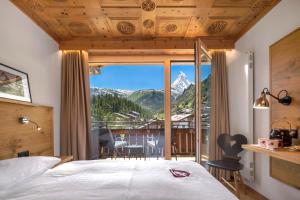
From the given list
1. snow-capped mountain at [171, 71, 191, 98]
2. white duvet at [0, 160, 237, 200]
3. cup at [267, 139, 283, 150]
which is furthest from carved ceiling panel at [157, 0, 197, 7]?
white duvet at [0, 160, 237, 200]

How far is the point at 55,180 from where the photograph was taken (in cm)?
181

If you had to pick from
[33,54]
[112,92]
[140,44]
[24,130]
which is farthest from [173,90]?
[24,130]

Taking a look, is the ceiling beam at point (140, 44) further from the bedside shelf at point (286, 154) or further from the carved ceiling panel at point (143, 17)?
the bedside shelf at point (286, 154)

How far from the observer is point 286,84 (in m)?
2.57

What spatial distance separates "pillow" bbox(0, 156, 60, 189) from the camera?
1.64 metres

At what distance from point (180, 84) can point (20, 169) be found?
3.18m

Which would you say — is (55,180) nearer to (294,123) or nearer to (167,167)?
(167,167)

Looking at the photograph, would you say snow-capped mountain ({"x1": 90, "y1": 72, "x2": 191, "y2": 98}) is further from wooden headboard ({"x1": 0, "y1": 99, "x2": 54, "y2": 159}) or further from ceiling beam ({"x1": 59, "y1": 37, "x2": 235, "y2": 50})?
wooden headboard ({"x1": 0, "y1": 99, "x2": 54, "y2": 159})

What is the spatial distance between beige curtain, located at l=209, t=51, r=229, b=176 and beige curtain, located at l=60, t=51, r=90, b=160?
83.7 inches

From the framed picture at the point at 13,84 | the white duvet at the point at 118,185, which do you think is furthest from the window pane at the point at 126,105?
the white duvet at the point at 118,185

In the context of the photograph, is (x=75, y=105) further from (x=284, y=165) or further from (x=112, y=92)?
(x=284, y=165)

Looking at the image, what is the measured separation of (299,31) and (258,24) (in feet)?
3.30

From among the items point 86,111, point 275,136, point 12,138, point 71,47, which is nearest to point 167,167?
point 275,136

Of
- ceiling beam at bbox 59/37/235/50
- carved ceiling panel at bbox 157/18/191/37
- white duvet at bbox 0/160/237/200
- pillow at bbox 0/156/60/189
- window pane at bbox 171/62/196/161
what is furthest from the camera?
window pane at bbox 171/62/196/161
